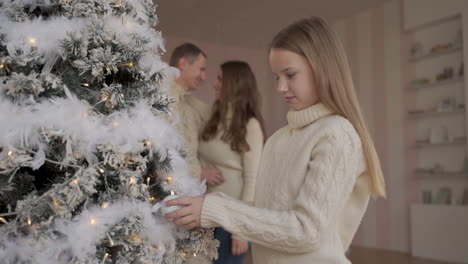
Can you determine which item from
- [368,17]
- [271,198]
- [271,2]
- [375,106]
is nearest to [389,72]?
[375,106]

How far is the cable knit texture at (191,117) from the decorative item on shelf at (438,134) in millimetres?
3345

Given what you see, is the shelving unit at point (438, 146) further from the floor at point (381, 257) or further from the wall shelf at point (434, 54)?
the floor at point (381, 257)

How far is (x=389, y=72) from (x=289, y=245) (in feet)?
16.1

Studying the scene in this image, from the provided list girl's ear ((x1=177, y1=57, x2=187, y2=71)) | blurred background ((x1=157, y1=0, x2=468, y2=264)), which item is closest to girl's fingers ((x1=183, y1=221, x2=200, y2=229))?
girl's ear ((x1=177, y1=57, x2=187, y2=71))

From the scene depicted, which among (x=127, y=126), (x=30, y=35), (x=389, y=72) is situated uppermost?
(x=30, y=35)

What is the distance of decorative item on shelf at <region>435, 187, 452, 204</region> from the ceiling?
2324 mm

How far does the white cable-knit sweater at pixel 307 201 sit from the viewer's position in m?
1.12

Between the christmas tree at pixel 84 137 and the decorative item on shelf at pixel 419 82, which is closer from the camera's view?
the christmas tree at pixel 84 137

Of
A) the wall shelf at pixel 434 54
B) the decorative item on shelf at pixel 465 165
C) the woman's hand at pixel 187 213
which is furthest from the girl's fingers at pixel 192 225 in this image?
the wall shelf at pixel 434 54

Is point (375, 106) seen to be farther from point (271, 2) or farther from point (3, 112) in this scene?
point (3, 112)

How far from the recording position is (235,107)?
7.76 ft

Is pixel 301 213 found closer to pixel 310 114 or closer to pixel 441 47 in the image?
pixel 310 114

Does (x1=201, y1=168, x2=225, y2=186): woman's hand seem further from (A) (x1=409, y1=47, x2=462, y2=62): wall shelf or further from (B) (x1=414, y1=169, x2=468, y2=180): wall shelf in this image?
(A) (x1=409, y1=47, x2=462, y2=62): wall shelf

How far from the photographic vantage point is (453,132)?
487cm
